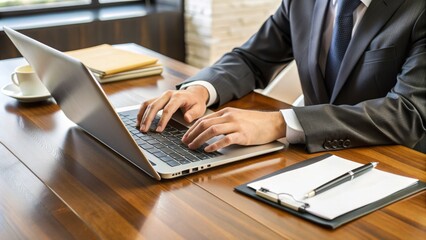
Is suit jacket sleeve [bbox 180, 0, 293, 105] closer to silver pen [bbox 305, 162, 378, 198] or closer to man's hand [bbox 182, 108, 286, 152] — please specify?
man's hand [bbox 182, 108, 286, 152]

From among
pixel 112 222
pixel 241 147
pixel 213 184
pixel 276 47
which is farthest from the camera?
pixel 276 47

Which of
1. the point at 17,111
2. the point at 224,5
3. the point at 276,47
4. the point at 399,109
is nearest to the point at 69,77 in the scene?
the point at 17,111

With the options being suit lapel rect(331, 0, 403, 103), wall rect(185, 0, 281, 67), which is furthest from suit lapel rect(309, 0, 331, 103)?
wall rect(185, 0, 281, 67)

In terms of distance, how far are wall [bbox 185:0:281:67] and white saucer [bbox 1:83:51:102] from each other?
1.80 meters

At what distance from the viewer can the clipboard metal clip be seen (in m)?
0.98

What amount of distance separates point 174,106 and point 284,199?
0.49 meters

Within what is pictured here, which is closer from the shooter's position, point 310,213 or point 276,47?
point 310,213

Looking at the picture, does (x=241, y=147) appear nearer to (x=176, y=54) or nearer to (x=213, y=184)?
(x=213, y=184)

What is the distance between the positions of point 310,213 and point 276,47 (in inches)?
38.1

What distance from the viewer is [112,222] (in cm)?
95

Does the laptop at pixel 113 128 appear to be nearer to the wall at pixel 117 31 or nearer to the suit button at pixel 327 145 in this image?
the suit button at pixel 327 145

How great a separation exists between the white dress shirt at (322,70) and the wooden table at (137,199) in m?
0.03

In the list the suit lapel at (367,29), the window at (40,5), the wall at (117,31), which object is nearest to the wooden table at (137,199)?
the suit lapel at (367,29)

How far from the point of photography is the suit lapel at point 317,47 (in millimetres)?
1677
